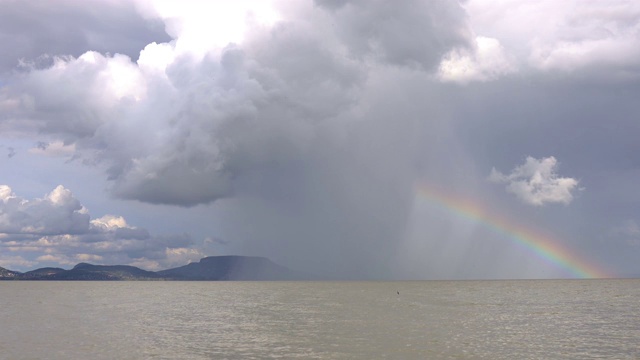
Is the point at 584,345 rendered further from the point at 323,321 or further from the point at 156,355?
the point at 156,355

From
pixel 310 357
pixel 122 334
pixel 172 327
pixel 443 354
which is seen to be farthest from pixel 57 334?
pixel 443 354

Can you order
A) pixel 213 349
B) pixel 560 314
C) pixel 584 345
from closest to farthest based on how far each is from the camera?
pixel 213 349 < pixel 584 345 < pixel 560 314

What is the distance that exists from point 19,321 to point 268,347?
68.7 metres

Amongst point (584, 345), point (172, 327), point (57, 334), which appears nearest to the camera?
point (584, 345)

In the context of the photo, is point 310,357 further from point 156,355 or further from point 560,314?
point 560,314

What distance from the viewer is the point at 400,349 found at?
65.4 m

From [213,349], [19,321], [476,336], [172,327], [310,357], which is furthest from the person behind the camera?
[19,321]

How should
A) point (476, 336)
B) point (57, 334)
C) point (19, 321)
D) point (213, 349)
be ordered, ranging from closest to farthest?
point (213, 349), point (476, 336), point (57, 334), point (19, 321)

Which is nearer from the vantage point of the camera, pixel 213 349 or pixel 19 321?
pixel 213 349

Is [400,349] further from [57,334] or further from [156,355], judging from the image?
[57,334]

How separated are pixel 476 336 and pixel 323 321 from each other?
31.0m

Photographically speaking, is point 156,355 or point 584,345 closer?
point 156,355

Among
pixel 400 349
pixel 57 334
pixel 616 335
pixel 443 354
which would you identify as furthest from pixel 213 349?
pixel 616 335

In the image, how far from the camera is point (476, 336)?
78062 millimetres
